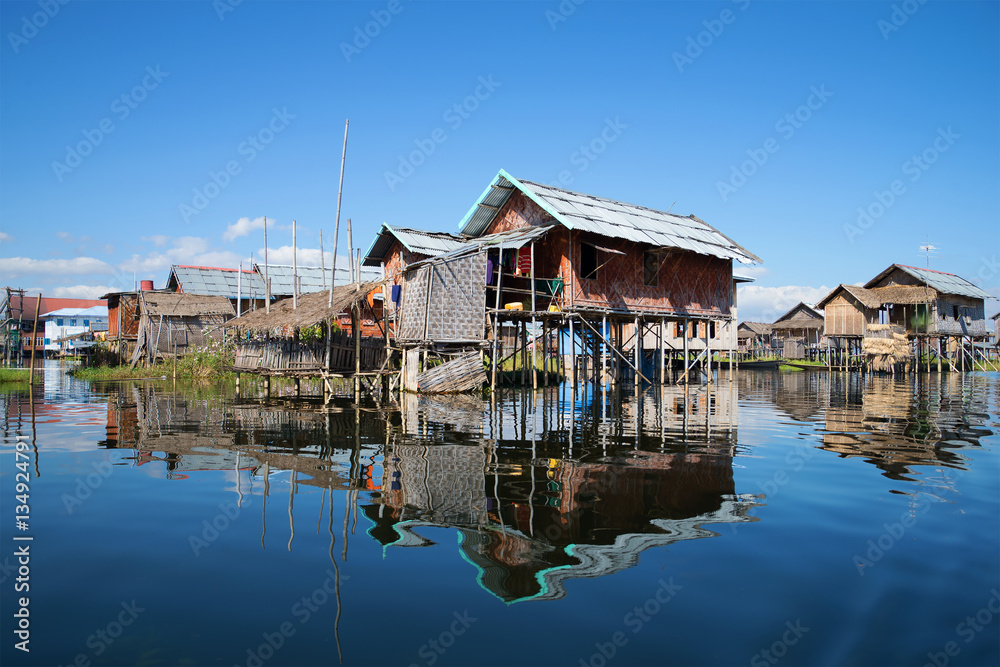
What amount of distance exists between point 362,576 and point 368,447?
16.7ft

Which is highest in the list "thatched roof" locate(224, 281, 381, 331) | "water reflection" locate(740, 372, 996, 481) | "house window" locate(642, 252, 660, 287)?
"house window" locate(642, 252, 660, 287)

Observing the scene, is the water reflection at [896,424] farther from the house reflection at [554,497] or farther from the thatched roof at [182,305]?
the thatched roof at [182,305]

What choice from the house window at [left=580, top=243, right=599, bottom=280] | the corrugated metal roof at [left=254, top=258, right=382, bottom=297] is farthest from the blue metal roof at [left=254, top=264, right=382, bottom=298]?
the house window at [left=580, top=243, right=599, bottom=280]

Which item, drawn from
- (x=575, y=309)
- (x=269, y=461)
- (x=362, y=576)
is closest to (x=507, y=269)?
(x=575, y=309)

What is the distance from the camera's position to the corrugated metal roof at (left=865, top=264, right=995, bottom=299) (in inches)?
1528

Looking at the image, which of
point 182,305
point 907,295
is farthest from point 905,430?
point 907,295

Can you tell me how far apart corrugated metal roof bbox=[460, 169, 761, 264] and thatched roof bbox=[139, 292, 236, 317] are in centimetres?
1371

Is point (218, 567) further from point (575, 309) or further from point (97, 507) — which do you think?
point (575, 309)

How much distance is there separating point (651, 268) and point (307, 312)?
11.7 meters

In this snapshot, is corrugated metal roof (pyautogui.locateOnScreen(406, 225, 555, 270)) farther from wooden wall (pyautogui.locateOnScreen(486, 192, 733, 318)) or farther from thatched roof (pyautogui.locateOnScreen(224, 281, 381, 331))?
thatched roof (pyautogui.locateOnScreen(224, 281, 381, 331))

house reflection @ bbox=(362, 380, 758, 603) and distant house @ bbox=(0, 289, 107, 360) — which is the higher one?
distant house @ bbox=(0, 289, 107, 360)

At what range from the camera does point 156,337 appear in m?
30.2

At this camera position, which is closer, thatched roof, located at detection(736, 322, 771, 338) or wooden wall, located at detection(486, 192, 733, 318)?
wooden wall, located at detection(486, 192, 733, 318)

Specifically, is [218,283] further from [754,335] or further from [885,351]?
[754,335]
